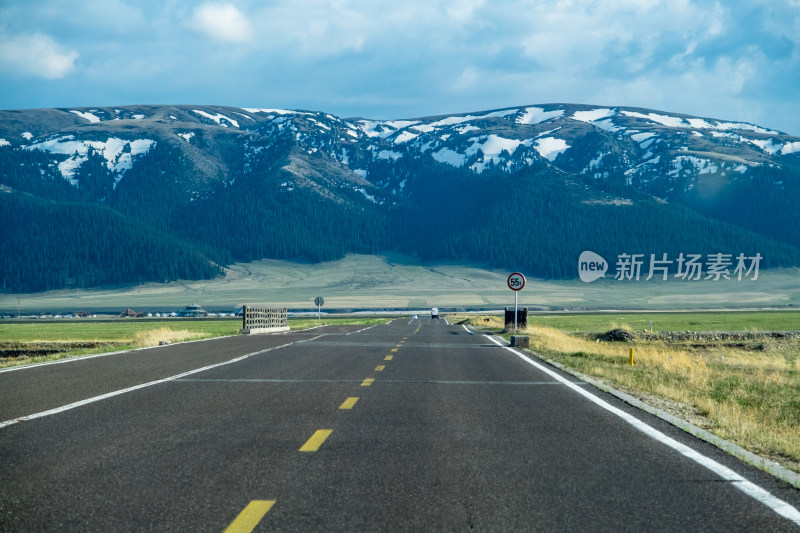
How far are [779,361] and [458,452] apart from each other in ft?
76.1

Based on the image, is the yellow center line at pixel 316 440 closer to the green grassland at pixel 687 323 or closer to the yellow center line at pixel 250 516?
the yellow center line at pixel 250 516

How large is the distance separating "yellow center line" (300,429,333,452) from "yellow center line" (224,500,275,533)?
1.97 meters

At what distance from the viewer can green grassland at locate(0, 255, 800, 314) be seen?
14862 cm

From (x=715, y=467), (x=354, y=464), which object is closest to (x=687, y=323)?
(x=715, y=467)

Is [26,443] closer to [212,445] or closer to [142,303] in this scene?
[212,445]

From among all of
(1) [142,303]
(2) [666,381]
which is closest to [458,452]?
(2) [666,381]

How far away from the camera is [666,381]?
15508 mm

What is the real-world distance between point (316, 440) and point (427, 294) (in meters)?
161

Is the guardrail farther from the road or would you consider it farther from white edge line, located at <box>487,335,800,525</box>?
white edge line, located at <box>487,335,800,525</box>

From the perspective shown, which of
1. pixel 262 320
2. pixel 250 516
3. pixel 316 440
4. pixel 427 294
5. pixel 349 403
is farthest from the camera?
pixel 427 294

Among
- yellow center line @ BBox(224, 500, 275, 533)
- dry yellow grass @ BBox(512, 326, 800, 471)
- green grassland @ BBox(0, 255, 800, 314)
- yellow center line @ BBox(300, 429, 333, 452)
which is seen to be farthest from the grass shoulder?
green grassland @ BBox(0, 255, 800, 314)

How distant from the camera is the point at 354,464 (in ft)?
23.1

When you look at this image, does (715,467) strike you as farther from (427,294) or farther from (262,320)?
(427,294)

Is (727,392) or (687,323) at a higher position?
(727,392)
